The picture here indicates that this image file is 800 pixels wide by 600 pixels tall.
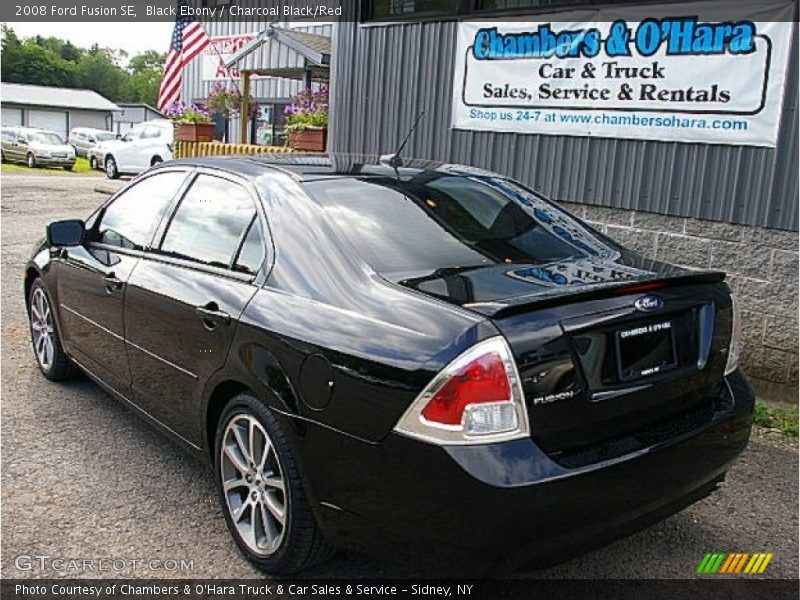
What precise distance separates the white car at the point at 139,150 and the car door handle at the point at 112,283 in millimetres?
20806

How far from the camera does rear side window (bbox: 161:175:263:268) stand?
338 cm

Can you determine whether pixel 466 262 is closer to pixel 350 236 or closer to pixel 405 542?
pixel 350 236

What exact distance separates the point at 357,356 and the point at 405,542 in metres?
0.62

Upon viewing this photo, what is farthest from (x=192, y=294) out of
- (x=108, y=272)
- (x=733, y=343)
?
(x=733, y=343)

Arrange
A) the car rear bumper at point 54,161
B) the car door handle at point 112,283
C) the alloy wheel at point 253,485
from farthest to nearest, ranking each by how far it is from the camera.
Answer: the car rear bumper at point 54,161
the car door handle at point 112,283
the alloy wheel at point 253,485

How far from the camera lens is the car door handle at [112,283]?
13.0 feet

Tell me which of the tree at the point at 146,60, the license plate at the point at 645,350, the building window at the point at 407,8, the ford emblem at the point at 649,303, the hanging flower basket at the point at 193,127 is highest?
the tree at the point at 146,60

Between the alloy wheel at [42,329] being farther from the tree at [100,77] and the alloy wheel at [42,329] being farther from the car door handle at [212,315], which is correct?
the tree at [100,77]

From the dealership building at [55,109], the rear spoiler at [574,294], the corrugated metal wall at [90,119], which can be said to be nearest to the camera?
the rear spoiler at [574,294]

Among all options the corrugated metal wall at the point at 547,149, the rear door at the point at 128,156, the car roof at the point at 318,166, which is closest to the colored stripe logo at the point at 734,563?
the car roof at the point at 318,166

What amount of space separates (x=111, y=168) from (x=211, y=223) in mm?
24536

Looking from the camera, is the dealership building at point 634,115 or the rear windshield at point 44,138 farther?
the rear windshield at point 44,138

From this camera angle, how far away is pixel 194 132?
42.6ft

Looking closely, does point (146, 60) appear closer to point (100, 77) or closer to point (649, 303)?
point (100, 77)
